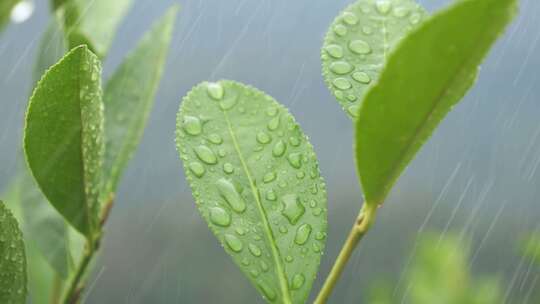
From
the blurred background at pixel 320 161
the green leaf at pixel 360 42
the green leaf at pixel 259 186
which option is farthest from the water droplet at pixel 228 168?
the blurred background at pixel 320 161

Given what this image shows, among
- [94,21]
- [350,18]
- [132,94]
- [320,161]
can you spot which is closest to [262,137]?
[350,18]

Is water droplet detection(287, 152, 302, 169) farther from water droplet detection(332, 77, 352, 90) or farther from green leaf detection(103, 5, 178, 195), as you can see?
green leaf detection(103, 5, 178, 195)

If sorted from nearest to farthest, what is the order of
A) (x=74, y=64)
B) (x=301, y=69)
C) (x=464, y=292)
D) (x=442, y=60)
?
(x=442, y=60) → (x=74, y=64) → (x=464, y=292) → (x=301, y=69)

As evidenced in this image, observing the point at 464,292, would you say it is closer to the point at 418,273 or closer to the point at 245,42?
the point at 418,273

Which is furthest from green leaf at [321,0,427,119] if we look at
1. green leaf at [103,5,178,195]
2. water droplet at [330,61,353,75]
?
green leaf at [103,5,178,195]

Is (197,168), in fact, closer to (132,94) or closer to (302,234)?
(302,234)

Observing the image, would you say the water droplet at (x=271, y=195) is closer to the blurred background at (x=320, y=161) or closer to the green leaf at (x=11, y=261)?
the green leaf at (x=11, y=261)

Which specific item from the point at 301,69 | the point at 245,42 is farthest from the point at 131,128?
the point at 301,69
